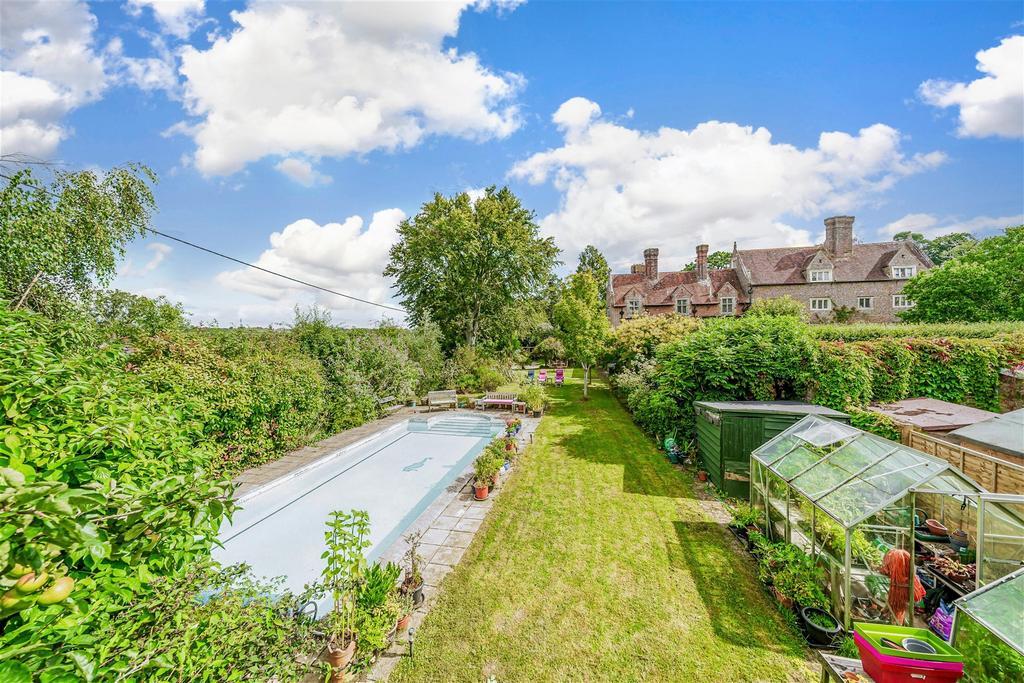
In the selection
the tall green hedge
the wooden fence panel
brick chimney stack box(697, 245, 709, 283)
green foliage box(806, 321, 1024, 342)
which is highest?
brick chimney stack box(697, 245, 709, 283)

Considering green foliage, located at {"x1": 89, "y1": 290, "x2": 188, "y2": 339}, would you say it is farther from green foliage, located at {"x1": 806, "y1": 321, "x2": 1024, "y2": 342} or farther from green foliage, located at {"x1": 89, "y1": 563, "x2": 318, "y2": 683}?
green foliage, located at {"x1": 806, "y1": 321, "x2": 1024, "y2": 342}

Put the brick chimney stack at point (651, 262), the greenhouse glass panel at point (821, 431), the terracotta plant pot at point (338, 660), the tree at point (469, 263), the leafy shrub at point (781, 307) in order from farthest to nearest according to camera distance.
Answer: the brick chimney stack at point (651, 262)
the leafy shrub at point (781, 307)
the tree at point (469, 263)
the greenhouse glass panel at point (821, 431)
the terracotta plant pot at point (338, 660)

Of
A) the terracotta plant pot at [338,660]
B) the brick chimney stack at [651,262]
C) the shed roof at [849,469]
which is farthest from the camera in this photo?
the brick chimney stack at [651,262]

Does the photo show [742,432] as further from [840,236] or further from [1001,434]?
[840,236]

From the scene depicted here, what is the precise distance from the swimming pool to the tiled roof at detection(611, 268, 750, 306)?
27.2 metres

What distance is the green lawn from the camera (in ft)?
14.4

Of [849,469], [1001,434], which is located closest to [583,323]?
[1001,434]

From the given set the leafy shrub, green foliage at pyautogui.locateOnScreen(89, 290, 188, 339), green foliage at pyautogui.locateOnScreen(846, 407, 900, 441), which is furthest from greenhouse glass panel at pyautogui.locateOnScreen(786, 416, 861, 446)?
the leafy shrub

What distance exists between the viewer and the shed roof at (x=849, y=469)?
4.72 meters

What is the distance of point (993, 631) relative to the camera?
3.33 m

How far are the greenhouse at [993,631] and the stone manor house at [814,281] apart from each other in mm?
29394

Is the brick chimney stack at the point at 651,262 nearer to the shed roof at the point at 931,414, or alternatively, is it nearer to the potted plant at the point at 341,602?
the shed roof at the point at 931,414

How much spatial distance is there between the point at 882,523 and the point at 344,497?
10532mm

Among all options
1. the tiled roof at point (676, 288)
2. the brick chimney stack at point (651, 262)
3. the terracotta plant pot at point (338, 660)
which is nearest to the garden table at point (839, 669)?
the terracotta plant pot at point (338, 660)
